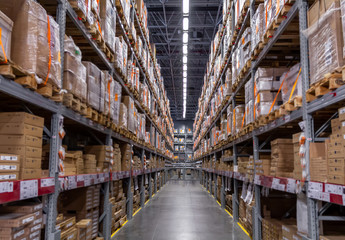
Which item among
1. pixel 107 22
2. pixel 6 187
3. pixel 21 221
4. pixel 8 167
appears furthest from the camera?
pixel 107 22

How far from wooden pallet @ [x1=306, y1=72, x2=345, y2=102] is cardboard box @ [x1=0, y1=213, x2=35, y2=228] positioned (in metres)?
3.03

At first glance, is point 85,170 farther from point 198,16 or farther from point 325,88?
point 198,16

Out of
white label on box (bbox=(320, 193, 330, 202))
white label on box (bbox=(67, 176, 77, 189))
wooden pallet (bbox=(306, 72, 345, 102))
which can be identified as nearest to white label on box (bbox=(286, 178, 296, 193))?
white label on box (bbox=(320, 193, 330, 202))

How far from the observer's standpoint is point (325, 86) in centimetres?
298

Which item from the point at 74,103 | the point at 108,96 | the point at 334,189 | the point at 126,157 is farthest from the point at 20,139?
the point at 126,157

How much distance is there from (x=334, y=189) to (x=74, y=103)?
3.19m

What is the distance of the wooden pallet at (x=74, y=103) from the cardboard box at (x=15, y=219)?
1.41m

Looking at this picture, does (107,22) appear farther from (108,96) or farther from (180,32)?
(180,32)

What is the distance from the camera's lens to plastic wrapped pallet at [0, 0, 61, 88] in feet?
9.50

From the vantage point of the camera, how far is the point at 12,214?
298cm

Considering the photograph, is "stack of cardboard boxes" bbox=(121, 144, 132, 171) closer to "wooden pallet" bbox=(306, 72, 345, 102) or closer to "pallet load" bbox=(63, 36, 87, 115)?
"pallet load" bbox=(63, 36, 87, 115)

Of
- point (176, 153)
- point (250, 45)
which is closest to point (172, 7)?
point (250, 45)

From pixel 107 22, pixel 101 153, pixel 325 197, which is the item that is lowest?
pixel 325 197

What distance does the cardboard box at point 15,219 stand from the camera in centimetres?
266
